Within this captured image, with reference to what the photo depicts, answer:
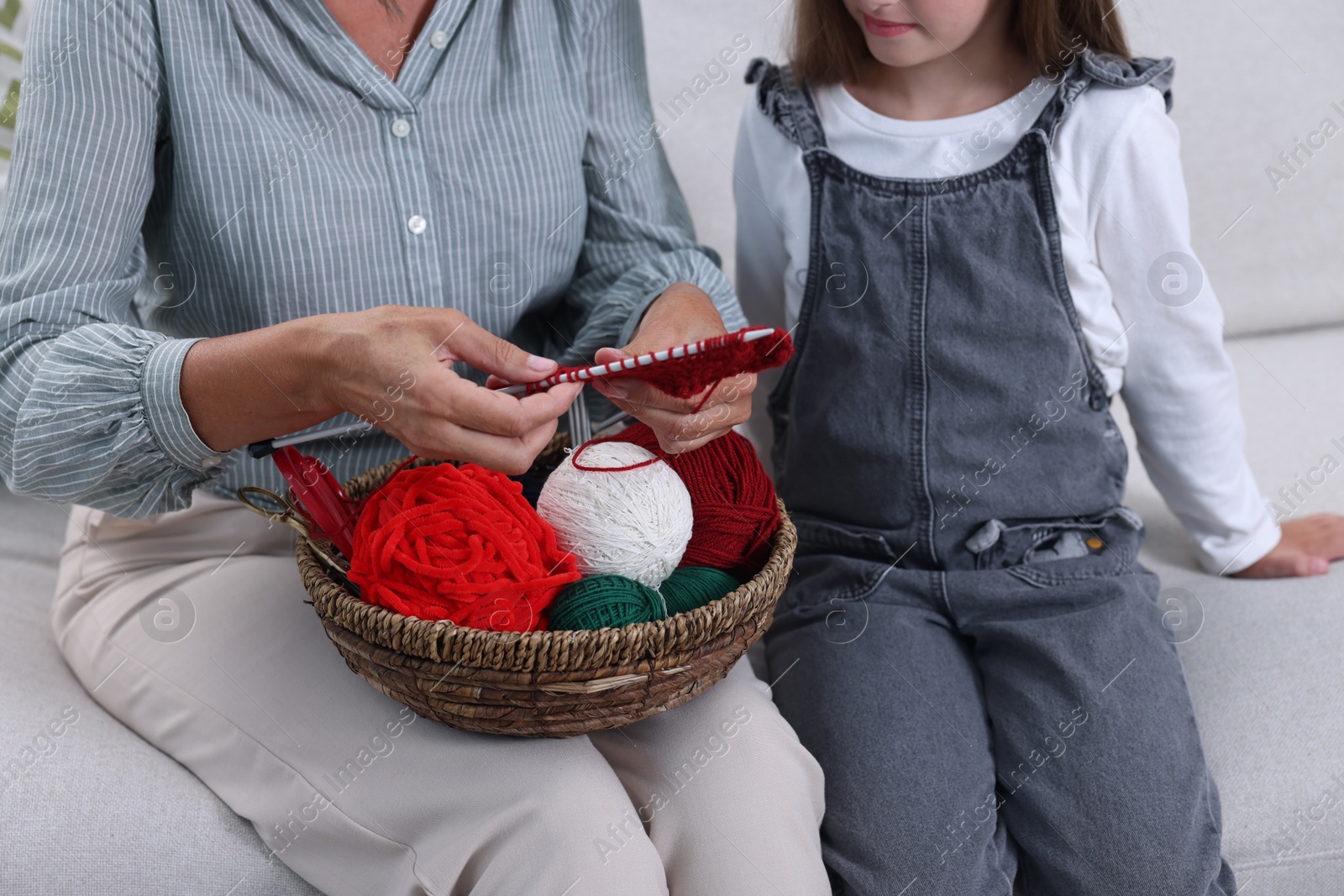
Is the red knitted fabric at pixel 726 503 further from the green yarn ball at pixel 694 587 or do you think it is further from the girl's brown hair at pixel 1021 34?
the girl's brown hair at pixel 1021 34

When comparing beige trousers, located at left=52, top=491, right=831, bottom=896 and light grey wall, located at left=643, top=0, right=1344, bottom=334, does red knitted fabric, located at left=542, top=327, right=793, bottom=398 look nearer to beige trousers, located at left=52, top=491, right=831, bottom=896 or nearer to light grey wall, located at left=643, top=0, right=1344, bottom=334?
beige trousers, located at left=52, top=491, right=831, bottom=896

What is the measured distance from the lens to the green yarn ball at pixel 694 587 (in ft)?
2.59

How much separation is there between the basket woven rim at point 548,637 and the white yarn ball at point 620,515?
0.31 feet

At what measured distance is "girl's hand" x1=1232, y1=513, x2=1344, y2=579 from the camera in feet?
3.76

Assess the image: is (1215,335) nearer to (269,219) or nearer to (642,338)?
(642,338)

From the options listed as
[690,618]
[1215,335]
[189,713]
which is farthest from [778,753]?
[1215,335]

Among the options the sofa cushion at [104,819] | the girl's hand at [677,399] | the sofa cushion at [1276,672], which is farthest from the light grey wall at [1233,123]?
the sofa cushion at [104,819]

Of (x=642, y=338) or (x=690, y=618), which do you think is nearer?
(x=690, y=618)

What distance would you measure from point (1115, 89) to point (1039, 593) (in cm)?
50

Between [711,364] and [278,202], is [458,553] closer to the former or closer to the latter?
[711,364]

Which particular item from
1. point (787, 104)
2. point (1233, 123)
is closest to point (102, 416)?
point (787, 104)

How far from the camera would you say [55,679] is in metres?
0.96

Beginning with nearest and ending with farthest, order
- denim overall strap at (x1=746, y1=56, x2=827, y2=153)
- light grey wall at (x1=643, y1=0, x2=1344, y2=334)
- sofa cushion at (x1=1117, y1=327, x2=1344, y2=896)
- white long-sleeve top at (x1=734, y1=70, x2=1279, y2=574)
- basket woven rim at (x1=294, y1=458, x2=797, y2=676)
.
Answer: basket woven rim at (x1=294, y1=458, x2=797, y2=676) → sofa cushion at (x1=1117, y1=327, x2=1344, y2=896) → white long-sleeve top at (x1=734, y1=70, x2=1279, y2=574) → denim overall strap at (x1=746, y1=56, x2=827, y2=153) → light grey wall at (x1=643, y1=0, x2=1344, y2=334)

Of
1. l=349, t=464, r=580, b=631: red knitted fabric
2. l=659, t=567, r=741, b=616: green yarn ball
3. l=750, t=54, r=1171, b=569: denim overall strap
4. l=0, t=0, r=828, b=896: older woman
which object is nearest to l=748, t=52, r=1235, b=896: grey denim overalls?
l=750, t=54, r=1171, b=569: denim overall strap
